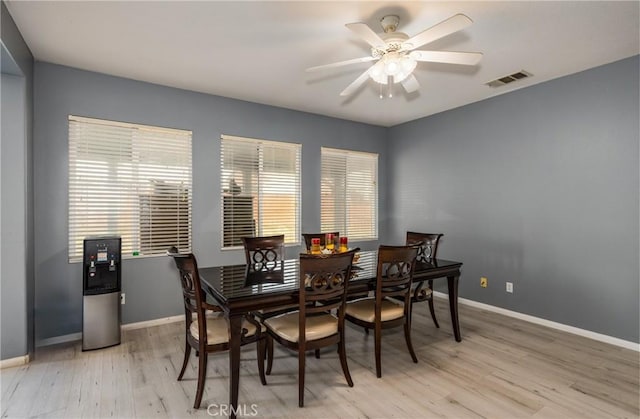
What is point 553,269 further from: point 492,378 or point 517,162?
point 492,378

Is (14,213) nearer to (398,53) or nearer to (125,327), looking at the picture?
(125,327)

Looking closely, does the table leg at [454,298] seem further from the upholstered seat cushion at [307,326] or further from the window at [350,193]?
the window at [350,193]

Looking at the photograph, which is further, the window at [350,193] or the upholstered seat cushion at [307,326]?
the window at [350,193]

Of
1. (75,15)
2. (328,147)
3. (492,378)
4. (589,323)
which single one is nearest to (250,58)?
(75,15)

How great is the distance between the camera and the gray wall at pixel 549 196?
3061 millimetres

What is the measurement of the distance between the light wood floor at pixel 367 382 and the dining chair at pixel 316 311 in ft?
0.94

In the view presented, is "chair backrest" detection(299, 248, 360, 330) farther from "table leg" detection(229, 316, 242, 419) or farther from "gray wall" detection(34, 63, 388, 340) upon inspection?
"gray wall" detection(34, 63, 388, 340)

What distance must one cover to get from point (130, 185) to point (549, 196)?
454 cm

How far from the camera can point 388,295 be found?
2.58 meters

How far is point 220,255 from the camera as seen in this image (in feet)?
13.1

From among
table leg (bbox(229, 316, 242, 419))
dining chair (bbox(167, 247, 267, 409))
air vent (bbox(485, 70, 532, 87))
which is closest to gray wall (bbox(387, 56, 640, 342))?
air vent (bbox(485, 70, 532, 87))

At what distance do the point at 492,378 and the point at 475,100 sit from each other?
3264 mm

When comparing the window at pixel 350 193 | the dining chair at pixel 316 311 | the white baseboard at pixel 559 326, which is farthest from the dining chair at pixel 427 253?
the window at pixel 350 193

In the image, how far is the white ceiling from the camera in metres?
2.24
